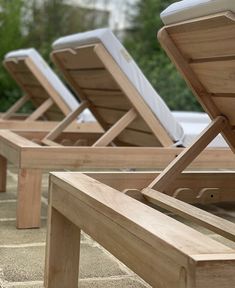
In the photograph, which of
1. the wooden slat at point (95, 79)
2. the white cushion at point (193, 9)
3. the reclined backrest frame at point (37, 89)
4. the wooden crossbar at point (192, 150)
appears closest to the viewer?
the white cushion at point (193, 9)

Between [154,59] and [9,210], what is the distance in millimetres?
7160

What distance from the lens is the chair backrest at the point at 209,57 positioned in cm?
206

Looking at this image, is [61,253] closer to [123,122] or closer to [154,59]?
[123,122]

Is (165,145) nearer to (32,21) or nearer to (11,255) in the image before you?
(11,255)

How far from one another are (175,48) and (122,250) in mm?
→ 1164

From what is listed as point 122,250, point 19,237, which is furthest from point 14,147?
point 122,250

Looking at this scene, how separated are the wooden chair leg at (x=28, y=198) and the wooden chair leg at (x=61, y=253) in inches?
39.6

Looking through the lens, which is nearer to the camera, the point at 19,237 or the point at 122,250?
the point at 122,250

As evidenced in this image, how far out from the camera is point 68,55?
13.7 ft

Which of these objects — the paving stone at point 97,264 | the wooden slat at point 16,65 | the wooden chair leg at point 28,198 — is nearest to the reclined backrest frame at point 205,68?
the paving stone at point 97,264

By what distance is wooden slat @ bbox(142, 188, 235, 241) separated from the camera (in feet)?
5.93

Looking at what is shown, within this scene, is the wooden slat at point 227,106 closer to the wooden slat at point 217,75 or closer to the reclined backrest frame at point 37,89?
the wooden slat at point 217,75

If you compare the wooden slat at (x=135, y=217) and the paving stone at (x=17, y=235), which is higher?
the wooden slat at (x=135, y=217)

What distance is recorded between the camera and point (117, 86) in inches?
144
